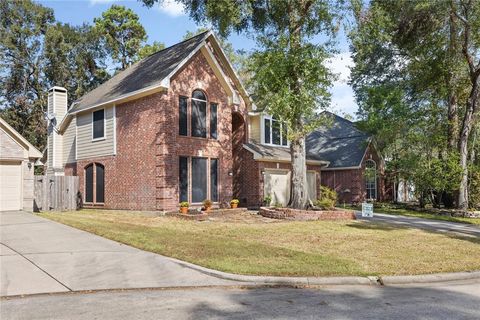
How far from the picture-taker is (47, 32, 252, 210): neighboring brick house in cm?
1847

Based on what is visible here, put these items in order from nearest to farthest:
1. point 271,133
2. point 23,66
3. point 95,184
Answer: point 95,184, point 271,133, point 23,66

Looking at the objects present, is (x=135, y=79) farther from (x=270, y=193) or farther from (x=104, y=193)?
(x=270, y=193)

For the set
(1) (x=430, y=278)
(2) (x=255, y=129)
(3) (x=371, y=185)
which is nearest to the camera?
(1) (x=430, y=278)

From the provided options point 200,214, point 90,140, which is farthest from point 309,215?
point 90,140

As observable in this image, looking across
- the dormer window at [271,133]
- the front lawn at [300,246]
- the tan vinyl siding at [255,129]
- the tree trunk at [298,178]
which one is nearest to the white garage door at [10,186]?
the front lawn at [300,246]

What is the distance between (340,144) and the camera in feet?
110

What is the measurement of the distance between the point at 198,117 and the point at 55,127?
1040 cm

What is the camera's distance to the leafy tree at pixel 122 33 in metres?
42.4

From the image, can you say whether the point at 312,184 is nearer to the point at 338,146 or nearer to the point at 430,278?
the point at 338,146

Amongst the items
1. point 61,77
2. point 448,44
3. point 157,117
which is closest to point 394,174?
point 448,44

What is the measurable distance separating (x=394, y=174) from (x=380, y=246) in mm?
17280

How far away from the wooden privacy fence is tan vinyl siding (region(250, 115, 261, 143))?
10183 millimetres

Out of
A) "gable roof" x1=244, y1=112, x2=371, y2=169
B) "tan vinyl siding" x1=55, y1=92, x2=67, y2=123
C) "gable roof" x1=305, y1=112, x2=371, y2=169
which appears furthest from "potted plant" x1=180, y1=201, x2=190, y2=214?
"gable roof" x1=305, y1=112, x2=371, y2=169

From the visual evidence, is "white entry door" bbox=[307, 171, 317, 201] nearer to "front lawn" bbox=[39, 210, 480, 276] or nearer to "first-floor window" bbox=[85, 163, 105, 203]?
"front lawn" bbox=[39, 210, 480, 276]
